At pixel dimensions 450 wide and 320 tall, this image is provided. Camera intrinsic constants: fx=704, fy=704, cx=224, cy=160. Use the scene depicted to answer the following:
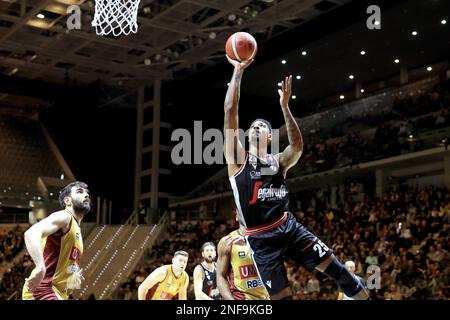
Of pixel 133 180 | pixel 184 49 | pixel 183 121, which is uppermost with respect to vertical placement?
pixel 184 49

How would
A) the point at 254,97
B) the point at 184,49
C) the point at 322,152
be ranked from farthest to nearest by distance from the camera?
the point at 254,97, the point at 184,49, the point at 322,152

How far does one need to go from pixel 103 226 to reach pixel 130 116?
6.44m

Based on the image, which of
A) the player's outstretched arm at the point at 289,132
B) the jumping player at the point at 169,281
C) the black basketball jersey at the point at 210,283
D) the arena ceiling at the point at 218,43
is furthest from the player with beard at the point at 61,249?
the arena ceiling at the point at 218,43

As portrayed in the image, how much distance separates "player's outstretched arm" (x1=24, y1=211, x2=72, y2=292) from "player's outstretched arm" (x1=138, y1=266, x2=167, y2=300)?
3084mm

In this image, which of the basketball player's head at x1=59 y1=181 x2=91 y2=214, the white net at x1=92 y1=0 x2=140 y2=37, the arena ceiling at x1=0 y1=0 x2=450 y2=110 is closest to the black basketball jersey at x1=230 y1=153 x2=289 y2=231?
the basketball player's head at x1=59 y1=181 x2=91 y2=214

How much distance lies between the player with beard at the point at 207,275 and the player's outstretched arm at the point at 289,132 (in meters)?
3.41

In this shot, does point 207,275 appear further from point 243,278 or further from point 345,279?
point 345,279

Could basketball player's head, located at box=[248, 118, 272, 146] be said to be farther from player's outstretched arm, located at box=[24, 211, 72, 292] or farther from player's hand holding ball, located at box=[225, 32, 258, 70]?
player's outstretched arm, located at box=[24, 211, 72, 292]

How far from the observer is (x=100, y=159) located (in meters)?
30.4

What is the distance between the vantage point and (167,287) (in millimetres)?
9258

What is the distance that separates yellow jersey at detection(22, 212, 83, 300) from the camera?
19.6ft
